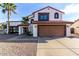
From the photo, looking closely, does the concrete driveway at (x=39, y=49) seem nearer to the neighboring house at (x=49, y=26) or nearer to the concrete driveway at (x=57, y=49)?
the concrete driveway at (x=57, y=49)

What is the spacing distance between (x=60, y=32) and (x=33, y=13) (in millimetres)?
3692

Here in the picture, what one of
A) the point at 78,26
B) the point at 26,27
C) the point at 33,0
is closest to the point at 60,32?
the point at 78,26

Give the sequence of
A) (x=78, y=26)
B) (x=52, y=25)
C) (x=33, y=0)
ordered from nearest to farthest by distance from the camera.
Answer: (x=33, y=0)
(x=52, y=25)
(x=78, y=26)

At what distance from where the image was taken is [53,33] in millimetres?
17516

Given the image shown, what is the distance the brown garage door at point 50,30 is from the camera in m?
17.4

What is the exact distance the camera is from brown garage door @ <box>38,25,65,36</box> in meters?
17.4

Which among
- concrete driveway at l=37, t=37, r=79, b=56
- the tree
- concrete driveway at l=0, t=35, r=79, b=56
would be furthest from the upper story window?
concrete driveway at l=37, t=37, r=79, b=56

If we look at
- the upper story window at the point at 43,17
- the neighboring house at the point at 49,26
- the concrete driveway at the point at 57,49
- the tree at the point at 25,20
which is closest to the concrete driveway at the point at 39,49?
the concrete driveway at the point at 57,49

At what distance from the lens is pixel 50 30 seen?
688 inches

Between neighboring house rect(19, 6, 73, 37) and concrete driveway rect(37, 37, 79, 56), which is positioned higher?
neighboring house rect(19, 6, 73, 37)

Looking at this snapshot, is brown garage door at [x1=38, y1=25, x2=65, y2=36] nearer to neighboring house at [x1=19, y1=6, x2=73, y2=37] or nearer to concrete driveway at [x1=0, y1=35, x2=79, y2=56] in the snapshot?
neighboring house at [x1=19, y1=6, x2=73, y2=37]

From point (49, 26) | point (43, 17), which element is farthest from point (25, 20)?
point (49, 26)

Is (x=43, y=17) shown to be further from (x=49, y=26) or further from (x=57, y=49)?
(x=57, y=49)

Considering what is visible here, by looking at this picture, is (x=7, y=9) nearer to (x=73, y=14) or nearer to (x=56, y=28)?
(x=56, y=28)
